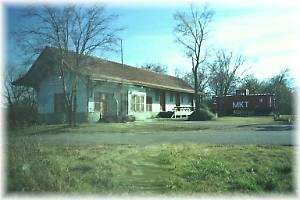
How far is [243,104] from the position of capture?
152 ft

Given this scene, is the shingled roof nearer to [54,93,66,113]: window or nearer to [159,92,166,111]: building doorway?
[54,93,66,113]: window

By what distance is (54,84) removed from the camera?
1197 cm

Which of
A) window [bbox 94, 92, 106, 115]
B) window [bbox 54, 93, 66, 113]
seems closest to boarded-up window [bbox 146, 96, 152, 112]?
window [bbox 94, 92, 106, 115]

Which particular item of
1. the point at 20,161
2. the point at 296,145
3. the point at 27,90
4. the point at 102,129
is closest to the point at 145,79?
the point at 102,129

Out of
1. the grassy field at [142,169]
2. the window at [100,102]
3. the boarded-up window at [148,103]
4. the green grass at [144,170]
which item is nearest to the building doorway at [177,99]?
the boarded-up window at [148,103]

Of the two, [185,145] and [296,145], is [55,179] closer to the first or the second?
[185,145]

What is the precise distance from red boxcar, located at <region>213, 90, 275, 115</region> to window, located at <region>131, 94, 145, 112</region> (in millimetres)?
19225

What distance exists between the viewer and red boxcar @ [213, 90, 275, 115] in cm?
4412

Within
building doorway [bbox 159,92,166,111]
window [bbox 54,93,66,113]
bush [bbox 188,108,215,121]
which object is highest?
building doorway [bbox 159,92,166,111]

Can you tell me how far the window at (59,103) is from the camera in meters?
11.2

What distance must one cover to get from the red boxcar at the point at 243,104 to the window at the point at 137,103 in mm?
19225

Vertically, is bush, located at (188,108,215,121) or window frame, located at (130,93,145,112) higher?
window frame, located at (130,93,145,112)

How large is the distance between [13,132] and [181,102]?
1095 inches

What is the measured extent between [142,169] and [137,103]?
1649 cm
